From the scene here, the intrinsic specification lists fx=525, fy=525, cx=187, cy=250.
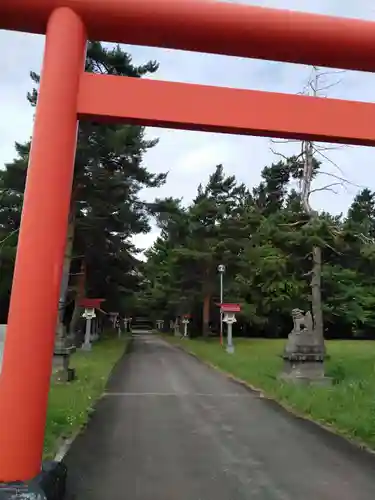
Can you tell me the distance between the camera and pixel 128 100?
399 cm

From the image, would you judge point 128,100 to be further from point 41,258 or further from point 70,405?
point 70,405

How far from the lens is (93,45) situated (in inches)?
781

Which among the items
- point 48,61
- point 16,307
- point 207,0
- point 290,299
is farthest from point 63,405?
point 290,299

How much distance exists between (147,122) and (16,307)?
1695mm

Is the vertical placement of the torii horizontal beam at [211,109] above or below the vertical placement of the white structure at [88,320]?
above

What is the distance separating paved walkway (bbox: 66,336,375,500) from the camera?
190 inches

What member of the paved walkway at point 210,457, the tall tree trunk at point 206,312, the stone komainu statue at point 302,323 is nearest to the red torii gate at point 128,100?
the paved walkway at point 210,457

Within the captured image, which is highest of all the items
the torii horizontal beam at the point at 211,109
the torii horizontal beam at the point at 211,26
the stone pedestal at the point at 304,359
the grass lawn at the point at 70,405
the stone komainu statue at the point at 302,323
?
the torii horizontal beam at the point at 211,26

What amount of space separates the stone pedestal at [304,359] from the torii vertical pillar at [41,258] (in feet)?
31.9

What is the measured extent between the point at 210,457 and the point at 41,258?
364 centimetres

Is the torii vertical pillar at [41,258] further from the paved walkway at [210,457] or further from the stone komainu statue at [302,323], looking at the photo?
the stone komainu statue at [302,323]

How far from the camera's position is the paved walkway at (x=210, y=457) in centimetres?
482

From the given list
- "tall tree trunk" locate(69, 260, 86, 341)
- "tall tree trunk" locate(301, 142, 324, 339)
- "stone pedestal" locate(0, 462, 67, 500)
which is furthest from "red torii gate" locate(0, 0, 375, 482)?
"tall tree trunk" locate(69, 260, 86, 341)

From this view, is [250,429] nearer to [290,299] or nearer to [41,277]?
[41,277]
